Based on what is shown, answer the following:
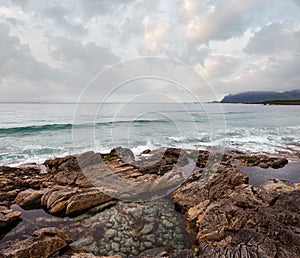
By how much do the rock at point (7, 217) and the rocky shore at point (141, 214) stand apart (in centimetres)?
3

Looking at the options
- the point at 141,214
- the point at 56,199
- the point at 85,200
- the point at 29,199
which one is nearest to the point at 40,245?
the point at 85,200

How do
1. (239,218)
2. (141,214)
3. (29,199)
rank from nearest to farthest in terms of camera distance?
(239,218)
(141,214)
(29,199)

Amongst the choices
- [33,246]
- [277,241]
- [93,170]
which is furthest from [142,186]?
[277,241]

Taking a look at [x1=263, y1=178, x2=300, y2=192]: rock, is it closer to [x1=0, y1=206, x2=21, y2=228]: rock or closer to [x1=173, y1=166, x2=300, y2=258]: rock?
[x1=173, y1=166, x2=300, y2=258]: rock

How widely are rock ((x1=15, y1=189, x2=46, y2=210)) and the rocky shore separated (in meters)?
0.05

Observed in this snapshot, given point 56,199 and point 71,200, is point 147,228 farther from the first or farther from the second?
point 56,199

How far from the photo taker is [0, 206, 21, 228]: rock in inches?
307

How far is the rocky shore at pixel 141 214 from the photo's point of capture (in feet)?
19.5

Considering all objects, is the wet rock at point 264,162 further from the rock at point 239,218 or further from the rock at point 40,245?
the rock at point 40,245

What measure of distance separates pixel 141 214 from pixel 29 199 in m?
5.40

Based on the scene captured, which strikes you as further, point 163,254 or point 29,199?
point 29,199

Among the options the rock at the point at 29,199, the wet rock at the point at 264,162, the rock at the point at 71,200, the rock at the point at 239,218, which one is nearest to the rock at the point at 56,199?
the rock at the point at 71,200

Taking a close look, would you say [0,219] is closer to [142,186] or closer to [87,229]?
[87,229]

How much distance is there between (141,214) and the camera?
29.3ft
